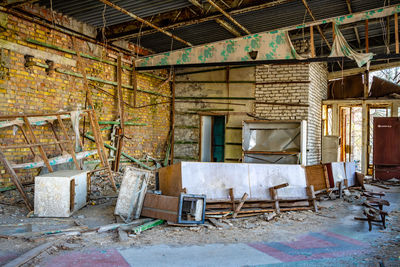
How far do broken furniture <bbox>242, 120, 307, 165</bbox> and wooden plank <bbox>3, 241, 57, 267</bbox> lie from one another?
19.6ft

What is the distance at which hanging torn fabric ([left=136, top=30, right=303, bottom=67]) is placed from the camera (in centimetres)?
671

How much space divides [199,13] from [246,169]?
3595 mm

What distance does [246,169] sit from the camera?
5.58m

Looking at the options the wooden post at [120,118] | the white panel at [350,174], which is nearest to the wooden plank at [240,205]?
the white panel at [350,174]

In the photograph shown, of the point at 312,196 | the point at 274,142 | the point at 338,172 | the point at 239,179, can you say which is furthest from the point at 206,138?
the point at 312,196

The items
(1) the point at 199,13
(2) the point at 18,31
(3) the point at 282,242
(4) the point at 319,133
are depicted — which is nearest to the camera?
(3) the point at 282,242

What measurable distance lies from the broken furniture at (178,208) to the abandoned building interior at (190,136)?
0.08 feet

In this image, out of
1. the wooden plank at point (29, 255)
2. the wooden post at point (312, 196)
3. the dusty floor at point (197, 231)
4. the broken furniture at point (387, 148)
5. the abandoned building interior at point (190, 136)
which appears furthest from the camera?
the broken furniture at point (387, 148)

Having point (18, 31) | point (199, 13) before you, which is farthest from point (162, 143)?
point (18, 31)

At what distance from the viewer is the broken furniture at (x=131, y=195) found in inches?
190

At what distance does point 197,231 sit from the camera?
441 cm

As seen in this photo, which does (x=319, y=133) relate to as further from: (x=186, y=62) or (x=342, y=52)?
(x=186, y=62)

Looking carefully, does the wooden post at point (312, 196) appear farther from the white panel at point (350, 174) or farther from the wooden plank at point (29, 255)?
the wooden plank at point (29, 255)

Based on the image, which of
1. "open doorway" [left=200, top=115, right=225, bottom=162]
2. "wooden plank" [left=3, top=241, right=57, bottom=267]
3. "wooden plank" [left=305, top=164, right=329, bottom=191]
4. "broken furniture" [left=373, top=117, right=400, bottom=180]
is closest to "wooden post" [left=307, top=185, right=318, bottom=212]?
"wooden plank" [left=305, top=164, right=329, bottom=191]
